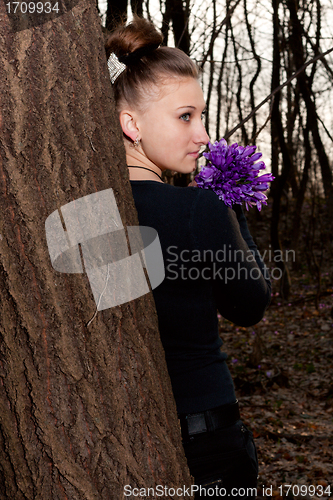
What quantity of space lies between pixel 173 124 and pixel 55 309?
71cm

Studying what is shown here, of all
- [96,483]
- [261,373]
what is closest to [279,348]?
[261,373]

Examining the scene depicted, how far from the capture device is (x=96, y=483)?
0.99 m

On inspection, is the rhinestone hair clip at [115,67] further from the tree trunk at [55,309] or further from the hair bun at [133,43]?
the tree trunk at [55,309]

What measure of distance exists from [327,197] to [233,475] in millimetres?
7818

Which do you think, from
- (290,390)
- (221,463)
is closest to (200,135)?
(221,463)

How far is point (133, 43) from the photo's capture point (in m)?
1.38

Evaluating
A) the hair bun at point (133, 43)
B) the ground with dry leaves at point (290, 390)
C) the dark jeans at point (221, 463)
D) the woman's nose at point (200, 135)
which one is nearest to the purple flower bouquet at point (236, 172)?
the woman's nose at point (200, 135)

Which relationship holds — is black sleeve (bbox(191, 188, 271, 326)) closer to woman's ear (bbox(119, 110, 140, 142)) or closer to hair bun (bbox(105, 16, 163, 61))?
woman's ear (bbox(119, 110, 140, 142))

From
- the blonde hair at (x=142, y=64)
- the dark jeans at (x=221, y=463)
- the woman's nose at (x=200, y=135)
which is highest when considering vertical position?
the blonde hair at (x=142, y=64)

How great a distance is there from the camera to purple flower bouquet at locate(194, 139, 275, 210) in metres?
1.32

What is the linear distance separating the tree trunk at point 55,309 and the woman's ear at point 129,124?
300 millimetres

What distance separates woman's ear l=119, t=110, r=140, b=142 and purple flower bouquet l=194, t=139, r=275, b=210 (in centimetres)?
24

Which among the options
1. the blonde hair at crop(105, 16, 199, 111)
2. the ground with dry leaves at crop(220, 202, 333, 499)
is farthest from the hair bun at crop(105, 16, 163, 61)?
the ground with dry leaves at crop(220, 202, 333, 499)

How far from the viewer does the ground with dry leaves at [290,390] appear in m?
3.47
